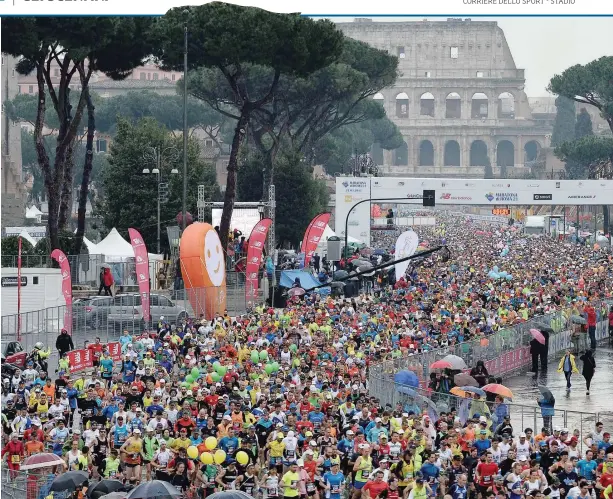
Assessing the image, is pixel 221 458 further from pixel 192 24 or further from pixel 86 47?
pixel 192 24

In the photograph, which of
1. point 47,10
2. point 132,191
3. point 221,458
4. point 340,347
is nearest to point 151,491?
point 221,458

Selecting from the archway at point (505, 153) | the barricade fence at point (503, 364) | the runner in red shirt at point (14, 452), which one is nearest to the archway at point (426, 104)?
the archway at point (505, 153)

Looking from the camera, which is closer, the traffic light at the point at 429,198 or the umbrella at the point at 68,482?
the umbrella at the point at 68,482

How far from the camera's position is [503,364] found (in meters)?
31.1

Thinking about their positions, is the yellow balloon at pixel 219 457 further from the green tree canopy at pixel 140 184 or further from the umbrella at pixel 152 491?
the green tree canopy at pixel 140 184

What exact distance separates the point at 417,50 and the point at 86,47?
14078 cm

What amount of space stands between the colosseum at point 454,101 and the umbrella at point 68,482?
16080 cm

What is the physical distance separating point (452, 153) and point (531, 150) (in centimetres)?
1034

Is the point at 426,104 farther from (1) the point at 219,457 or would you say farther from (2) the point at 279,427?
(1) the point at 219,457

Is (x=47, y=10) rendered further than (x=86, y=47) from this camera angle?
No

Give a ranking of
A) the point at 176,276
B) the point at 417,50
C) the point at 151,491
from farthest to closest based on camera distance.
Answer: the point at 417,50 < the point at 176,276 < the point at 151,491

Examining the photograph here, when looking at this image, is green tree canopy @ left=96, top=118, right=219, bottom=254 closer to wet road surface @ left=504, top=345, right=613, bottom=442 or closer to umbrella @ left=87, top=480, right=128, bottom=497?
wet road surface @ left=504, top=345, right=613, bottom=442

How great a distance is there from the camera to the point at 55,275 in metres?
36.7

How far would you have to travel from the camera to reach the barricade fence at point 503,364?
805 inches
